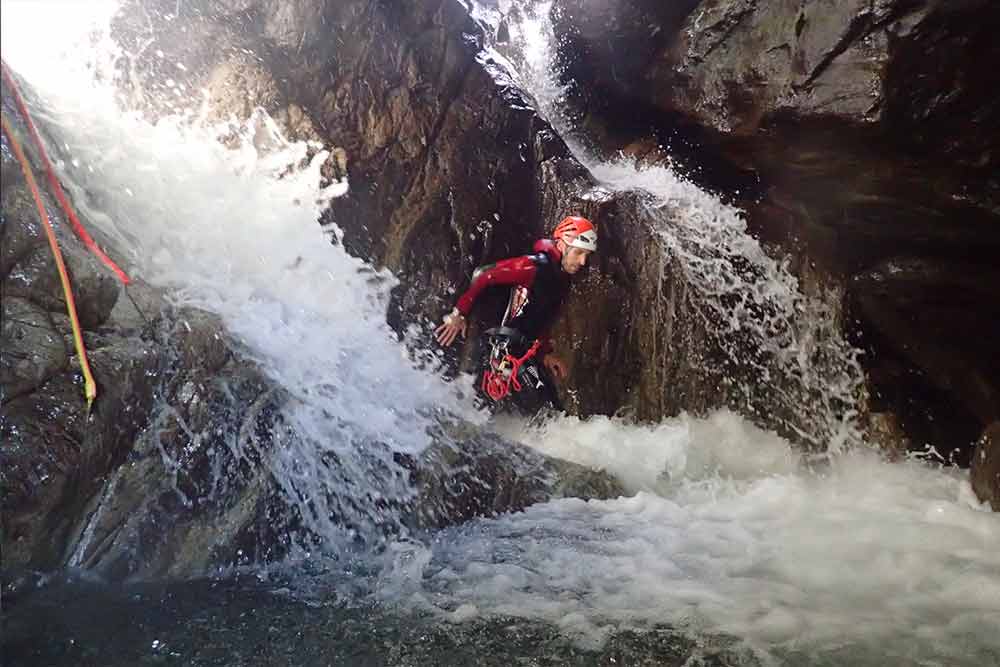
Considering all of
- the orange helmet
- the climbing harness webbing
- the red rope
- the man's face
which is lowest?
the red rope

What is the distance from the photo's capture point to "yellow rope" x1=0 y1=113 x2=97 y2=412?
313 cm

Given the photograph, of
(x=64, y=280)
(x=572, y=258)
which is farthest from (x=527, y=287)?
(x=64, y=280)

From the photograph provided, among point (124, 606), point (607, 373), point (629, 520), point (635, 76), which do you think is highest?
point (635, 76)

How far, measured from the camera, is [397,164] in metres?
6.09

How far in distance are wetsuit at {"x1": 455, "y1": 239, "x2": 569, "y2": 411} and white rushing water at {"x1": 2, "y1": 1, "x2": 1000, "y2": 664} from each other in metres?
0.74

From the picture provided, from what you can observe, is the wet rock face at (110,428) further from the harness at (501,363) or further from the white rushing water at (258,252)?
the harness at (501,363)

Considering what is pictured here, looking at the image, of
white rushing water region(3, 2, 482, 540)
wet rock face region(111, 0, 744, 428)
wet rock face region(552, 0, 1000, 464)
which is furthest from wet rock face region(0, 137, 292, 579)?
wet rock face region(552, 0, 1000, 464)

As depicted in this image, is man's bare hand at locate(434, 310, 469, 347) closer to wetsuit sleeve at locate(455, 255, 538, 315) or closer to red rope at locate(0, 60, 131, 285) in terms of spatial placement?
wetsuit sleeve at locate(455, 255, 538, 315)

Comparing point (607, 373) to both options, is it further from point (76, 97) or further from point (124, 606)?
point (76, 97)

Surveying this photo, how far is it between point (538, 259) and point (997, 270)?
3618 millimetres

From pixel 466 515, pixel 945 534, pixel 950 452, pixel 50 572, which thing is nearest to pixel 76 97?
pixel 50 572

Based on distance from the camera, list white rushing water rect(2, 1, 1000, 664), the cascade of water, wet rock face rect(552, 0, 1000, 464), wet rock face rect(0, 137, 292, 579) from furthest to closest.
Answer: the cascade of water → wet rock face rect(552, 0, 1000, 464) → white rushing water rect(2, 1, 1000, 664) → wet rock face rect(0, 137, 292, 579)

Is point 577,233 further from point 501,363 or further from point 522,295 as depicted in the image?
point 501,363

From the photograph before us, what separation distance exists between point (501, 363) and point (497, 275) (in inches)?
29.0
